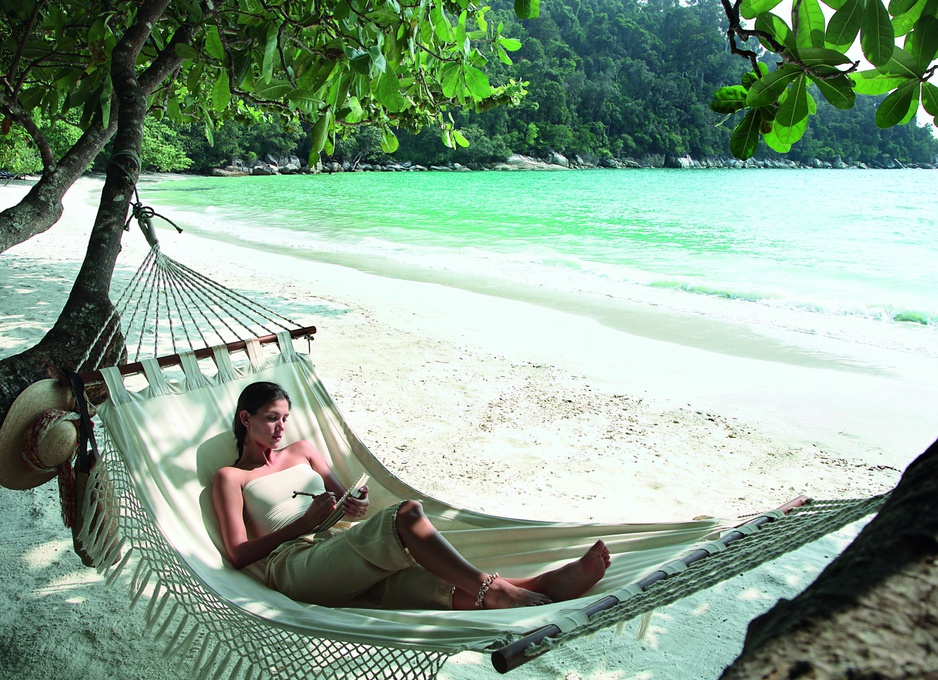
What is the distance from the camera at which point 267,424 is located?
188 centimetres

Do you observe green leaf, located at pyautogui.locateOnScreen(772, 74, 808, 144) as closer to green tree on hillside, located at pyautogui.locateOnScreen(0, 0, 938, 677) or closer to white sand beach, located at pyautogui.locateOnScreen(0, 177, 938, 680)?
green tree on hillside, located at pyautogui.locateOnScreen(0, 0, 938, 677)

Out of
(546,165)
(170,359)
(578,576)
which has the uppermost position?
(546,165)

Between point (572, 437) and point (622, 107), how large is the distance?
175 ft

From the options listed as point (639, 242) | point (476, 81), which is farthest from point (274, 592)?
point (639, 242)

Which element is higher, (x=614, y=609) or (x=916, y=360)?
(x=614, y=609)

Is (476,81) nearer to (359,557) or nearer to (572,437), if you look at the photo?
(359,557)

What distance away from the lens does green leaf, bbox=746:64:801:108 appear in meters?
1.09

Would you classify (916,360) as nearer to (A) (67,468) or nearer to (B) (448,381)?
(B) (448,381)

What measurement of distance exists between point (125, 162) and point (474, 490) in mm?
1552

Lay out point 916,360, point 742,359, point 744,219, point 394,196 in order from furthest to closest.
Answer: point 394,196
point 744,219
point 916,360
point 742,359

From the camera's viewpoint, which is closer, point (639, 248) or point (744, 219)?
point (639, 248)

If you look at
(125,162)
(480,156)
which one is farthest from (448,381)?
(480,156)

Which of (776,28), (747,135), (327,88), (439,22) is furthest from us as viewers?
(327,88)

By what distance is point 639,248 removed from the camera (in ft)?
41.4
